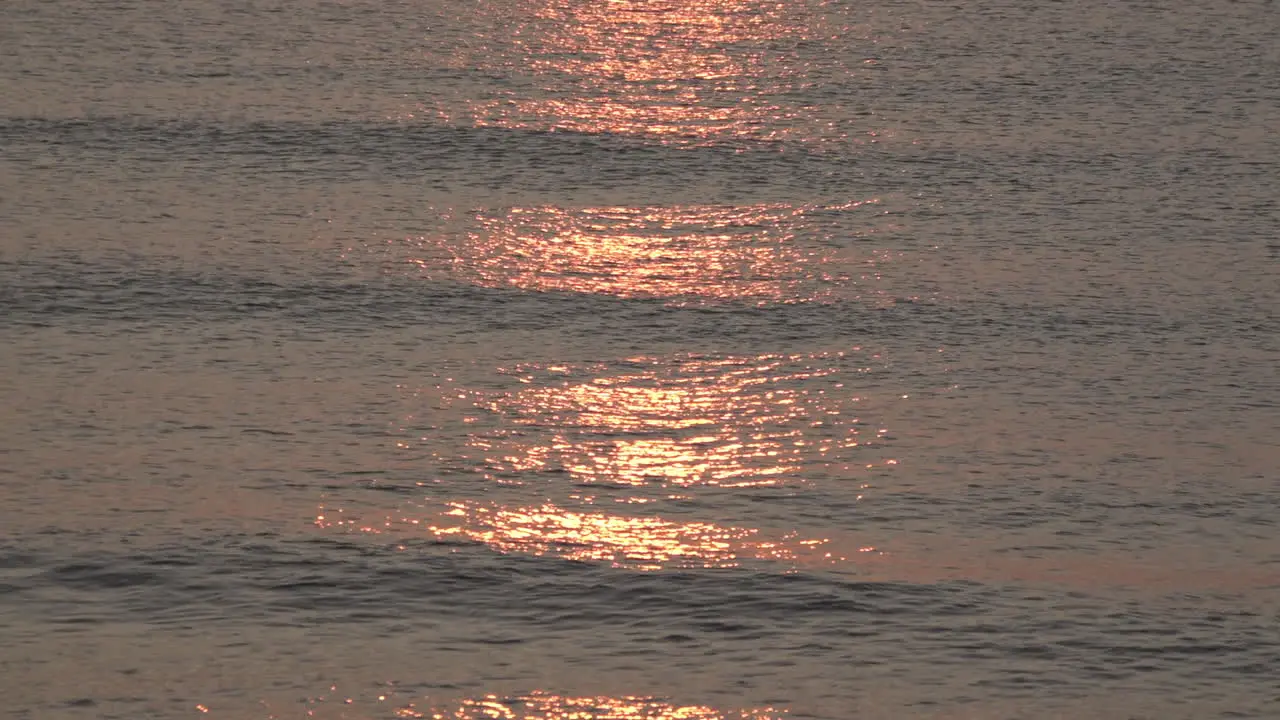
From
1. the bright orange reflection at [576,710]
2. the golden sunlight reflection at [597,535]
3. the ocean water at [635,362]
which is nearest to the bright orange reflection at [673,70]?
the ocean water at [635,362]

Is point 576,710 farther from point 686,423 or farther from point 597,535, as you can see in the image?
point 686,423

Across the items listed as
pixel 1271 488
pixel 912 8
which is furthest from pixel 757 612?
pixel 912 8

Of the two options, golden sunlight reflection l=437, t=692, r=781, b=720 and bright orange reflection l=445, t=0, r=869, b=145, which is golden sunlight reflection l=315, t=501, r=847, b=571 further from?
bright orange reflection l=445, t=0, r=869, b=145

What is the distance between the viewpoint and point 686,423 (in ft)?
7.47

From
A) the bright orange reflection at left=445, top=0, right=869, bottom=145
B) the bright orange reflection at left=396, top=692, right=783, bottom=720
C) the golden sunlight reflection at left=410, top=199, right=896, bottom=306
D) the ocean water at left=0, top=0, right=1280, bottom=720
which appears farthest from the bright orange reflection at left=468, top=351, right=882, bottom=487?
the bright orange reflection at left=445, top=0, right=869, bottom=145

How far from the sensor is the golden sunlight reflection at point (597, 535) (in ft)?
6.48

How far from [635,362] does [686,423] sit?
7.1 inches

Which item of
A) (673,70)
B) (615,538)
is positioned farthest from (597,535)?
(673,70)

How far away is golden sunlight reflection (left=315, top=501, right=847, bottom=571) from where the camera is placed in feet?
6.48

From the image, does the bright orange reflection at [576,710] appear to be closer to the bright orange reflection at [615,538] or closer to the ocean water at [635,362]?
the ocean water at [635,362]

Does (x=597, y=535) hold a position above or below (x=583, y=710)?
above

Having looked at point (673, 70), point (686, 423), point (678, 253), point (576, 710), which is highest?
point (673, 70)

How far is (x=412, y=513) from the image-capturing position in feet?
6.81

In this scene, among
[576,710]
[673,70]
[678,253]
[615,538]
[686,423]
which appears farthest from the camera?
[673,70]
